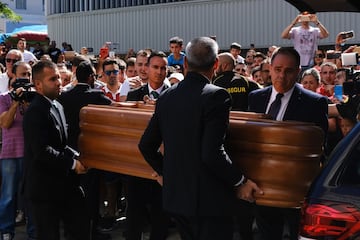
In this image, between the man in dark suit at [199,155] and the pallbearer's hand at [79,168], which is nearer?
the man in dark suit at [199,155]

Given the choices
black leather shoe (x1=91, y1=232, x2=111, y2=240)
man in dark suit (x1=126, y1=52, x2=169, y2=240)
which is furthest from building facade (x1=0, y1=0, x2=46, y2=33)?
man in dark suit (x1=126, y1=52, x2=169, y2=240)

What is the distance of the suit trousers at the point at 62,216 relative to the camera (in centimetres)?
543

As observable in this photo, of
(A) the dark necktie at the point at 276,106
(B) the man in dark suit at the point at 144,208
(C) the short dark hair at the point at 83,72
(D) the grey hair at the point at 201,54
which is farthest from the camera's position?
(C) the short dark hair at the point at 83,72

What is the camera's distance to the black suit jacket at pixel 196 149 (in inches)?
160

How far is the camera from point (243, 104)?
24.5 ft

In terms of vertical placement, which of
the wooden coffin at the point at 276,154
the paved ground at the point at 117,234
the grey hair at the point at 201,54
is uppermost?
the grey hair at the point at 201,54

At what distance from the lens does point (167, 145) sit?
432cm

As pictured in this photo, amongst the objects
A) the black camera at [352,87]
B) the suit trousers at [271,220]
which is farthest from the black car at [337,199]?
the black camera at [352,87]

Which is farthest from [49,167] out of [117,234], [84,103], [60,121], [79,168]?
[117,234]

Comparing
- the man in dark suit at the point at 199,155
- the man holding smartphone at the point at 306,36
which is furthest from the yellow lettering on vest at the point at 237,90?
the man holding smartphone at the point at 306,36

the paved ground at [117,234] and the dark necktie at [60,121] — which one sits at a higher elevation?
the dark necktie at [60,121]

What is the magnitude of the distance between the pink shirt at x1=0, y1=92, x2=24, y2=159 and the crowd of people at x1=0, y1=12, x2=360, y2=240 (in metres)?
0.01

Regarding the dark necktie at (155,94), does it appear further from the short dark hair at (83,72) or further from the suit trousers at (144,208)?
the suit trousers at (144,208)

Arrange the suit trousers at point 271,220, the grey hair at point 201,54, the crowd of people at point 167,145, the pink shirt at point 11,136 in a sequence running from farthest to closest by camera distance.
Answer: the pink shirt at point 11,136 → the suit trousers at point 271,220 → the grey hair at point 201,54 → the crowd of people at point 167,145
